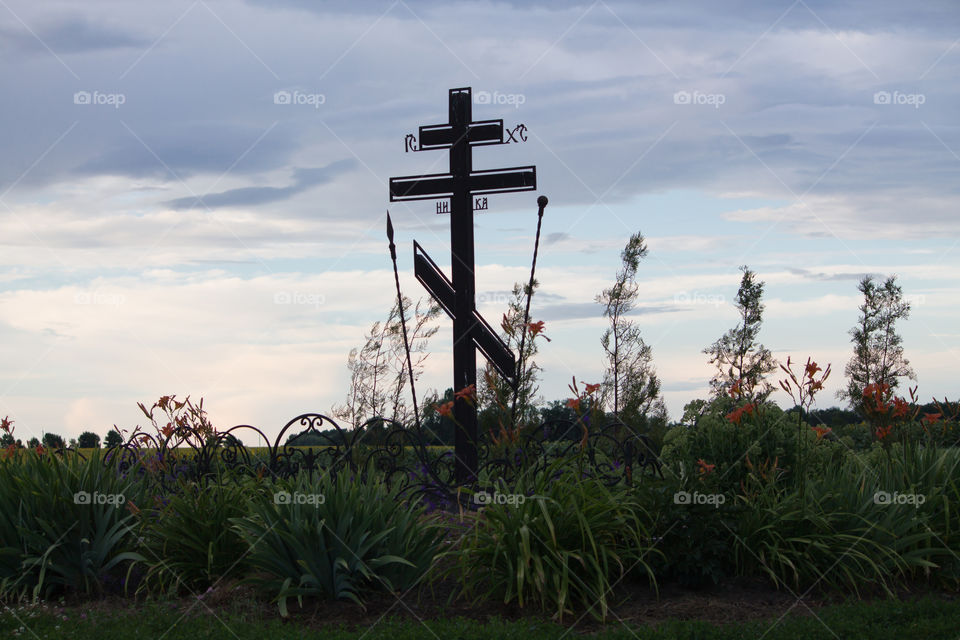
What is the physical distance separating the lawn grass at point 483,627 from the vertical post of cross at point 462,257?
16.9ft

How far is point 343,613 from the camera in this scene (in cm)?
613

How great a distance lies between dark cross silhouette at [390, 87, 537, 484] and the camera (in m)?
11.2

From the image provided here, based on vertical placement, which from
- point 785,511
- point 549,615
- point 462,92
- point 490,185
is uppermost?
point 462,92

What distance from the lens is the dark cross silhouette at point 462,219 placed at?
11.2 m

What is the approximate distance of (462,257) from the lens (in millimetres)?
11297

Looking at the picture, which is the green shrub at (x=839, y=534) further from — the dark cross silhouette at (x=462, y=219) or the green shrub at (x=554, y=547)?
the dark cross silhouette at (x=462, y=219)

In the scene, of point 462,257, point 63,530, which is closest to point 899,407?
point 462,257

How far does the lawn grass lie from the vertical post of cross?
517 centimetres

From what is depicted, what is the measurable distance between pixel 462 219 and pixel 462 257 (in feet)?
1.74

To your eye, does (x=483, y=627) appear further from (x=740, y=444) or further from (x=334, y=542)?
(x=740, y=444)

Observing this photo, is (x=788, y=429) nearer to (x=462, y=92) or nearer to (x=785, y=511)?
(x=785, y=511)

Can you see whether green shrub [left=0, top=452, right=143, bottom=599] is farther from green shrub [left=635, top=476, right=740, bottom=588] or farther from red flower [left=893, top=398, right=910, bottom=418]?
red flower [left=893, top=398, right=910, bottom=418]

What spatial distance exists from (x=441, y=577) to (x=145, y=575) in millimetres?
2591

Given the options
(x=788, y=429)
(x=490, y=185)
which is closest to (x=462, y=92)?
(x=490, y=185)
